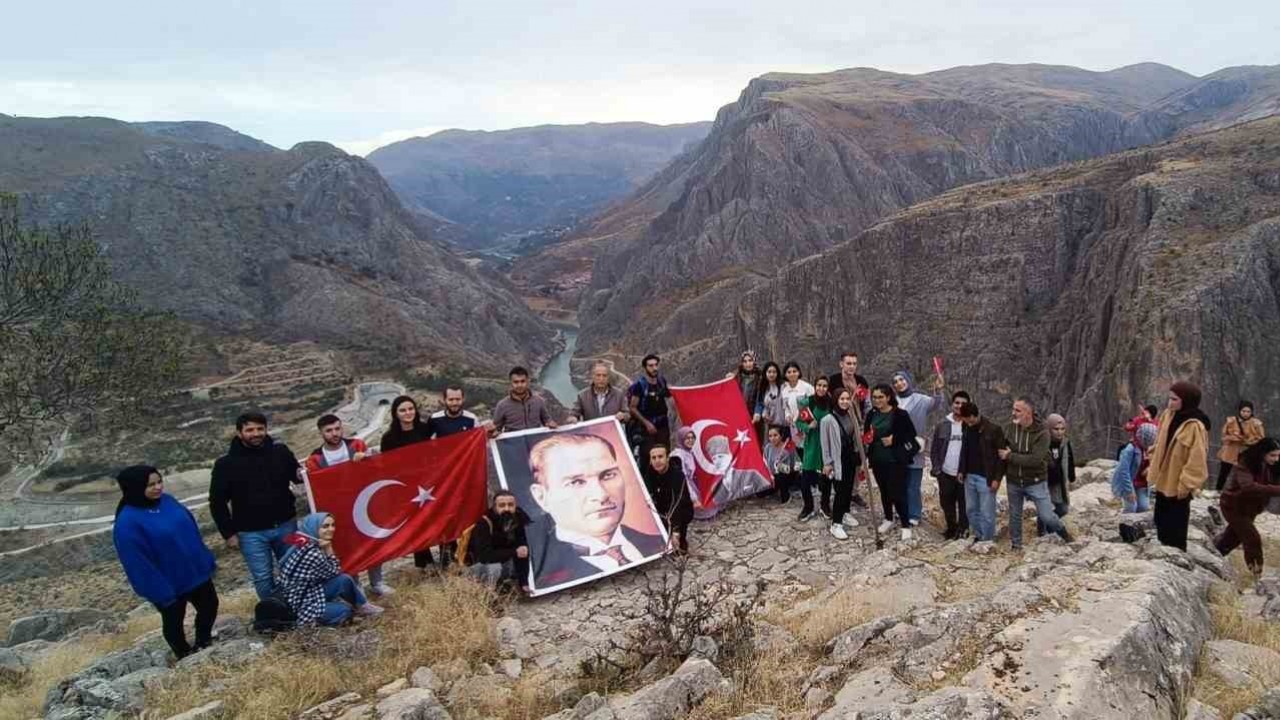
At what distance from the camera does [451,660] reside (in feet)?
20.0

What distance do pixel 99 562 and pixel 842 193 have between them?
8684 cm

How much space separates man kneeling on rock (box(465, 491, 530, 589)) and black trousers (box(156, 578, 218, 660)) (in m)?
2.33

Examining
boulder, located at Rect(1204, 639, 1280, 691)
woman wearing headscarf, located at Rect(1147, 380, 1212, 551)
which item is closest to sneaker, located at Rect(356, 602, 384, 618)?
boulder, located at Rect(1204, 639, 1280, 691)

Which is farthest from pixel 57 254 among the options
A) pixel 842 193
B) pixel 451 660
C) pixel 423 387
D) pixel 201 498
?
pixel 842 193

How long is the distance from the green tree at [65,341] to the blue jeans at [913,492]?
50.3ft

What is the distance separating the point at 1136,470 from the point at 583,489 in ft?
24.6

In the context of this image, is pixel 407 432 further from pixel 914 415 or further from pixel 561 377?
pixel 561 377

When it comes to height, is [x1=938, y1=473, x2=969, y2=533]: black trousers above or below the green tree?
below

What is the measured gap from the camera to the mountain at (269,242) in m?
75.1

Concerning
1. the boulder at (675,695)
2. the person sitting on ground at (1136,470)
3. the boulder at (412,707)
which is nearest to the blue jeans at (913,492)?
the person sitting on ground at (1136,470)

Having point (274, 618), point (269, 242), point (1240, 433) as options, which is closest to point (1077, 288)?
point (1240, 433)

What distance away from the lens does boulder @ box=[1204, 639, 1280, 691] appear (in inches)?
173

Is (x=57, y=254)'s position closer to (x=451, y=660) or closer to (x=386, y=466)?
(x=386, y=466)

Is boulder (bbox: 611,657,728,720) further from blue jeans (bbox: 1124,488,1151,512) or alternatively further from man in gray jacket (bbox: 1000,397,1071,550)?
blue jeans (bbox: 1124,488,1151,512)
